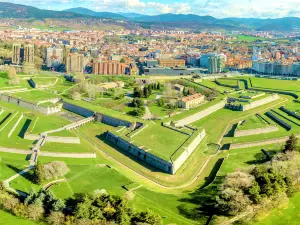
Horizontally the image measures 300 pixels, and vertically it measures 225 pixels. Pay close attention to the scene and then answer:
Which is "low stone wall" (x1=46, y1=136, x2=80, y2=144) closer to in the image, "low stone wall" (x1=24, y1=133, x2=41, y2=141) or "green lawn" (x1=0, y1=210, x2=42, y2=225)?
"low stone wall" (x1=24, y1=133, x2=41, y2=141)

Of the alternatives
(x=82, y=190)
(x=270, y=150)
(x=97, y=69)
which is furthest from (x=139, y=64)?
(x=82, y=190)

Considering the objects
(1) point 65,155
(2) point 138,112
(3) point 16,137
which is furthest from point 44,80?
(1) point 65,155

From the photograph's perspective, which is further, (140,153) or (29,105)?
(29,105)

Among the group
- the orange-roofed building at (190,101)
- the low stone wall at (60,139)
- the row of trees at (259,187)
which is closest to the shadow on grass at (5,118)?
Answer: the low stone wall at (60,139)

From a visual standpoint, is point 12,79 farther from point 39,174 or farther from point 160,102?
point 39,174

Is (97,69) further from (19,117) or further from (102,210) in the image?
(102,210)
